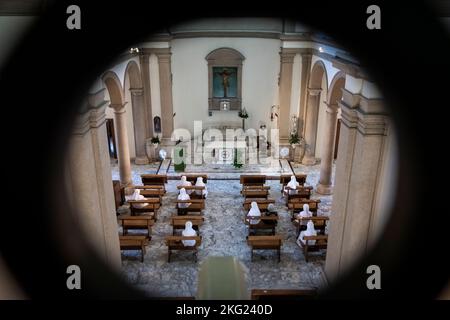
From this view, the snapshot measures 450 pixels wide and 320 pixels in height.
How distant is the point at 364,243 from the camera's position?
7.47m

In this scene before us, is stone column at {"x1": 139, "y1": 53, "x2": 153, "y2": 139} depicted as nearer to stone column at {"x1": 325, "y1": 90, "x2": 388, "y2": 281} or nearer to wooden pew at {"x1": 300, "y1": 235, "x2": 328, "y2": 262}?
wooden pew at {"x1": 300, "y1": 235, "x2": 328, "y2": 262}

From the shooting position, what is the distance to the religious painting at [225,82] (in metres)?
18.9

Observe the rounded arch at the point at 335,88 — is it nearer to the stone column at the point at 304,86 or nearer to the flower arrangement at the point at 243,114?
the stone column at the point at 304,86

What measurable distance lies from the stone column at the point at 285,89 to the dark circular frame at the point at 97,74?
39.0ft

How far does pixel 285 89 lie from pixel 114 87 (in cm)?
780

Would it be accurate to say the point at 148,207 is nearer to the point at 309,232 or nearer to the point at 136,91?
the point at 309,232

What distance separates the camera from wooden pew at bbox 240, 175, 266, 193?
1496 centimetres

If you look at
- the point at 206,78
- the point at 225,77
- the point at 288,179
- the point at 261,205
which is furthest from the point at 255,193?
the point at 206,78

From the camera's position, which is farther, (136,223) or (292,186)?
(292,186)

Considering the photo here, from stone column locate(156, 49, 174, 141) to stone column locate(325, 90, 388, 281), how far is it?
36.6 feet

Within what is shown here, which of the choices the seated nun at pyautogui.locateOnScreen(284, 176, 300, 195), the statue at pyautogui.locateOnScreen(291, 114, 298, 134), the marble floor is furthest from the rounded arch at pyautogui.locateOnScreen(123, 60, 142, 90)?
the seated nun at pyautogui.locateOnScreen(284, 176, 300, 195)

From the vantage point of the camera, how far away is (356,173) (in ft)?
23.2

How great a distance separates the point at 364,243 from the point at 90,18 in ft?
20.3
